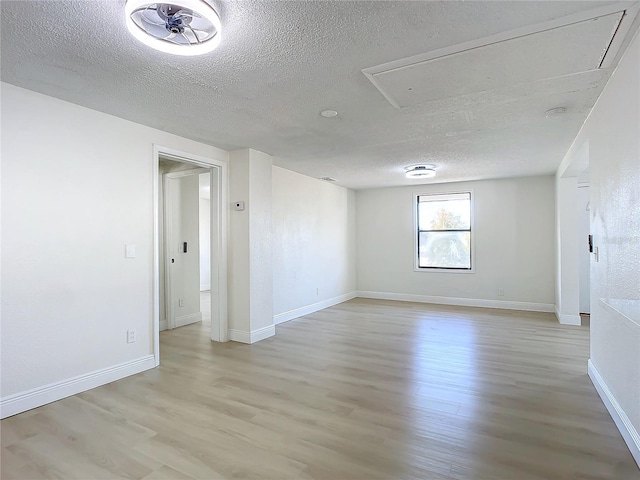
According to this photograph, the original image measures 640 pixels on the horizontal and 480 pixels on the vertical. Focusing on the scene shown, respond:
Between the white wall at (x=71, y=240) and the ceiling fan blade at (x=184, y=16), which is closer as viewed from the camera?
the ceiling fan blade at (x=184, y=16)

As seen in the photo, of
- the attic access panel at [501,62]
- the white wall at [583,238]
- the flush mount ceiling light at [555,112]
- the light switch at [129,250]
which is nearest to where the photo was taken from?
the attic access panel at [501,62]

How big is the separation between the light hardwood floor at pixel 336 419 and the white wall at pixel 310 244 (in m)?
1.59

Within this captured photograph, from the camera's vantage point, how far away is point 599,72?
7.66 ft

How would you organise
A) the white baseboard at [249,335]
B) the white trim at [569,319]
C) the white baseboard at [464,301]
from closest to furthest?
the white baseboard at [249,335], the white trim at [569,319], the white baseboard at [464,301]

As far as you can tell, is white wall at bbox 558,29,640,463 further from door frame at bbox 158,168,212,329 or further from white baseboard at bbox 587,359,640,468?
→ door frame at bbox 158,168,212,329

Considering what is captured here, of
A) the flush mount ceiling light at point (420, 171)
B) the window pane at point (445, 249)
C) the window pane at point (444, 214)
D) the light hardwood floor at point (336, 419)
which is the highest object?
the flush mount ceiling light at point (420, 171)

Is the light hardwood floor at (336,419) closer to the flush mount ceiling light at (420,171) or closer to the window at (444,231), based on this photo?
the flush mount ceiling light at (420,171)

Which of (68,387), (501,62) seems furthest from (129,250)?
(501,62)

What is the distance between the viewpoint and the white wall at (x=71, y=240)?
8.35 feet

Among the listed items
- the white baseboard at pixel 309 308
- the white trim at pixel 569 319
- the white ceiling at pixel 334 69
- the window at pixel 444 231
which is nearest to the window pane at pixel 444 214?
the window at pixel 444 231

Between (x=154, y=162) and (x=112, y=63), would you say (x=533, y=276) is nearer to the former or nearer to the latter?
(x=154, y=162)

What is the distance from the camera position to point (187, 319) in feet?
17.5

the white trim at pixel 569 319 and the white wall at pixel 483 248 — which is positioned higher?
the white wall at pixel 483 248

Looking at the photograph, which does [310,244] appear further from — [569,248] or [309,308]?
[569,248]
